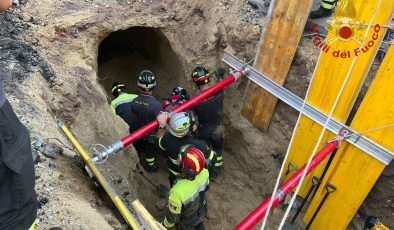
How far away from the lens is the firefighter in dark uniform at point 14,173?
83.4 inches

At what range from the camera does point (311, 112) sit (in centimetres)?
523

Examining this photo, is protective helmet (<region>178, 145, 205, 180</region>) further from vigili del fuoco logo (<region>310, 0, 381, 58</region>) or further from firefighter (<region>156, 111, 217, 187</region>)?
vigili del fuoco logo (<region>310, 0, 381, 58</region>)

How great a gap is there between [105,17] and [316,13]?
380 cm

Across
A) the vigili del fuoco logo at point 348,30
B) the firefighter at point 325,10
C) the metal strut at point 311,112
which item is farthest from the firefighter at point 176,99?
the vigili del fuoco logo at point 348,30

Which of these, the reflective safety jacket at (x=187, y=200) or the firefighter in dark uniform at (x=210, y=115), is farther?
the firefighter in dark uniform at (x=210, y=115)

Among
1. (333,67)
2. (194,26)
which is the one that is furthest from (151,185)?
(333,67)

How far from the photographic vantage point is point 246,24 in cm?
605

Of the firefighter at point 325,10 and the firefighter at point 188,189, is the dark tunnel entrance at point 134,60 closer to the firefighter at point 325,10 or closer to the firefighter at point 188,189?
the firefighter at point 325,10

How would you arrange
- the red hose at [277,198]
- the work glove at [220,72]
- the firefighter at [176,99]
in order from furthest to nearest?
the firefighter at [176,99], the work glove at [220,72], the red hose at [277,198]

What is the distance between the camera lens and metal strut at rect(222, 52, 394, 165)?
4.61 m

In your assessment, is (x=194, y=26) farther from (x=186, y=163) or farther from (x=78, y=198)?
(x=78, y=198)

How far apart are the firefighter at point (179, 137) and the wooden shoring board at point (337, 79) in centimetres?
154

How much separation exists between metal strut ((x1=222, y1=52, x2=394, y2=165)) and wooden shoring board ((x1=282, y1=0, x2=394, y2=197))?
0.10 m

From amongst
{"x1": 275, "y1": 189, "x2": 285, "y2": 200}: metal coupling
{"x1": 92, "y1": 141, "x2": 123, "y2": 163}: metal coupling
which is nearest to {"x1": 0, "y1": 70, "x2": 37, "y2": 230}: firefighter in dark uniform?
{"x1": 92, "y1": 141, "x2": 123, "y2": 163}: metal coupling
